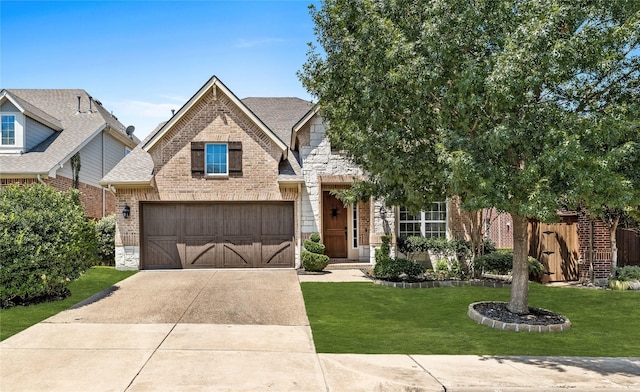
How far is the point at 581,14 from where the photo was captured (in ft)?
23.5

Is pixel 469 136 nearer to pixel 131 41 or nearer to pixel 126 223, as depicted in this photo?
pixel 131 41

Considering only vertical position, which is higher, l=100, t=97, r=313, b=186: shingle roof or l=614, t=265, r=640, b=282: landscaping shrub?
l=100, t=97, r=313, b=186: shingle roof

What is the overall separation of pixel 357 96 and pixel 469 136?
238 cm

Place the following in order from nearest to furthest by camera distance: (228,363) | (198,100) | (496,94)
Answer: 1. (228,363)
2. (496,94)
3. (198,100)

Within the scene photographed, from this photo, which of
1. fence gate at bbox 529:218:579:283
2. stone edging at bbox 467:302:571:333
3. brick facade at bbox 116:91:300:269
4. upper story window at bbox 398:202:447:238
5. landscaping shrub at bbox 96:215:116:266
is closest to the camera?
stone edging at bbox 467:302:571:333

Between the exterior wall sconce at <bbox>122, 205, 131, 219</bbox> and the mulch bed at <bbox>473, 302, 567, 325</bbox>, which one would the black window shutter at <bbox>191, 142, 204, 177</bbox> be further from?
the mulch bed at <bbox>473, 302, 567, 325</bbox>

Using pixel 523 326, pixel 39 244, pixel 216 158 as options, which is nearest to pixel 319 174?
pixel 216 158

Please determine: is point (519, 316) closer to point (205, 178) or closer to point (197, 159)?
point (205, 178)

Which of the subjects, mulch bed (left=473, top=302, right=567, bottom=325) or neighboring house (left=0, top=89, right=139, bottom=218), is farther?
neighboring house (left=0, top=89, right=139, bottom=218)

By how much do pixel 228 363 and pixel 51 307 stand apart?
5686 millimetres

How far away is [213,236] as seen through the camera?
51.3ft

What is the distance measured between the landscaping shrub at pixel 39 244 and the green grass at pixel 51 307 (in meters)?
0.39

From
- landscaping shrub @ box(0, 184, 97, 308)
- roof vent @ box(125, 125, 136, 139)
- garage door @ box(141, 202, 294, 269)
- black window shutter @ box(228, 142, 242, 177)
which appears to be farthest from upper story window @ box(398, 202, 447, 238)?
roof vent @ box(125, 125, 136, 139)

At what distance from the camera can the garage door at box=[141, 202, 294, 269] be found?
1551 centimetres
